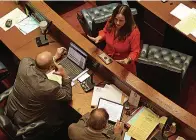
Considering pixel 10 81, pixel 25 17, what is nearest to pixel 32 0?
pixel 25 17

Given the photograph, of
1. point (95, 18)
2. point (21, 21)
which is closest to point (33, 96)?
point (21, 21)

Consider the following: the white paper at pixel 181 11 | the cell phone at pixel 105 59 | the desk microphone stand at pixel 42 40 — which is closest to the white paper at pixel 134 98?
the cell phone at pixel 105 59

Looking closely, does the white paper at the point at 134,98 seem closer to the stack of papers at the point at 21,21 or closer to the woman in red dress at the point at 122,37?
the woman in red dress at the point at 122,37

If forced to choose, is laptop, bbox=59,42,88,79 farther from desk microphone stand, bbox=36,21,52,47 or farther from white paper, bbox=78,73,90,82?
desk microphone stand, bbox=36,21,52,47

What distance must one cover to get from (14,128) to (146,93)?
1410 millimetres

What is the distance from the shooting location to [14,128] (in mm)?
3930

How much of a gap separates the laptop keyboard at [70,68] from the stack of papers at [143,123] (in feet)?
2.78

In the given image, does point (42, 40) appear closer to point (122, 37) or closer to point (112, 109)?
point (122, 37)

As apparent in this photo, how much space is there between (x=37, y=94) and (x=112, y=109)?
0.79 m

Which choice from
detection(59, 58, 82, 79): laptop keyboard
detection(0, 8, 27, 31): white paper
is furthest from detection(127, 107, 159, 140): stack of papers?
detection(0, 8, 27, 31): white paper

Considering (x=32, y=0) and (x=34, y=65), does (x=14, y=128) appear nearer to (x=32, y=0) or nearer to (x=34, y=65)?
(x=34, y=65)

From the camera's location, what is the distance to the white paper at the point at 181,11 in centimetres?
492

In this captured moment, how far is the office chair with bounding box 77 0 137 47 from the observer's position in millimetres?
4730

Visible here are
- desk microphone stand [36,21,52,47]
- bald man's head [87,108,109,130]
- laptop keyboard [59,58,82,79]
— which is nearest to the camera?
bald man's head [87,108,109,130]
